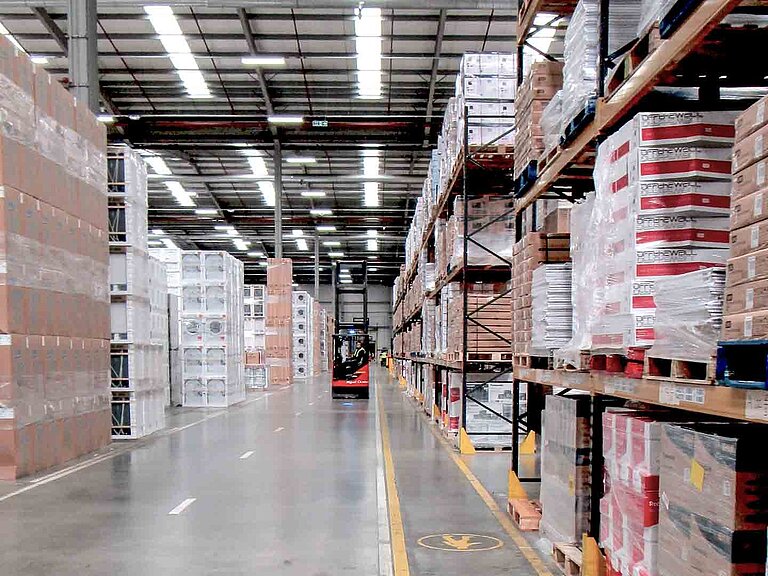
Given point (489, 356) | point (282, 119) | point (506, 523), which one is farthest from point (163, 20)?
point (506, 523)

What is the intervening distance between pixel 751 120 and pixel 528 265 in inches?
153

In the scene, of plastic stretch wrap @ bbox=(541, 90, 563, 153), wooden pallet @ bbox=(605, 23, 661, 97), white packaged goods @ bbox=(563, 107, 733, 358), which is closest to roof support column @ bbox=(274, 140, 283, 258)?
plastic stretch wrap @ bbox=(541, 90, 563, 153)

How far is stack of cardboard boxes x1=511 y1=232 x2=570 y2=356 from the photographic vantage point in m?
6.65

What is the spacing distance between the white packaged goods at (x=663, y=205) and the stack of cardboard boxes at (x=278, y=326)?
28.0m

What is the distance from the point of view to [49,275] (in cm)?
1023

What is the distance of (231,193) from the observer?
35938 millimetres

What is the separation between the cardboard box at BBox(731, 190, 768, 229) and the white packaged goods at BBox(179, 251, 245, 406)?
59.4 ft

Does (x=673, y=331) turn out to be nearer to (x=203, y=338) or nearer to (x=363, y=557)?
(x=363, y=557)

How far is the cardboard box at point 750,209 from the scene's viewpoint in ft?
9.35

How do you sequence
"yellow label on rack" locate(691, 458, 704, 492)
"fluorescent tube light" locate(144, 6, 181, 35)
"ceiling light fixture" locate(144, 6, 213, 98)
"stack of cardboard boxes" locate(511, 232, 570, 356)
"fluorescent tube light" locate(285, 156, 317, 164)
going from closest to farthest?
"yellow label on rack" locate(691, 458, 704, 492)
"stack of cardboard boxes" locate(511, 232, 570, 356)
"fluorescent tube light" locate(144, 6, 181, 35)
"ceiling light fixture" locate(144, 6, 213, 98)
"fluorescent tube light" locate(285, 156, 317, 164)

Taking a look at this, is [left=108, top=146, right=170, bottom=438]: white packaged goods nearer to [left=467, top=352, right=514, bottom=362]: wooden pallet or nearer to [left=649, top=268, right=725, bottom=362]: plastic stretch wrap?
[left=467, top=352, right=514, bottom=362]: wooden pallet

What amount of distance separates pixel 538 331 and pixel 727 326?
3.38 meters

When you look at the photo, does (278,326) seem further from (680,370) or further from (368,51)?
(680,370)

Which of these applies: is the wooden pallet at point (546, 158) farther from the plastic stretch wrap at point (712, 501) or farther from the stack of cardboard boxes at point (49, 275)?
A: the stack of cardboard boxes at point (49, 275)
